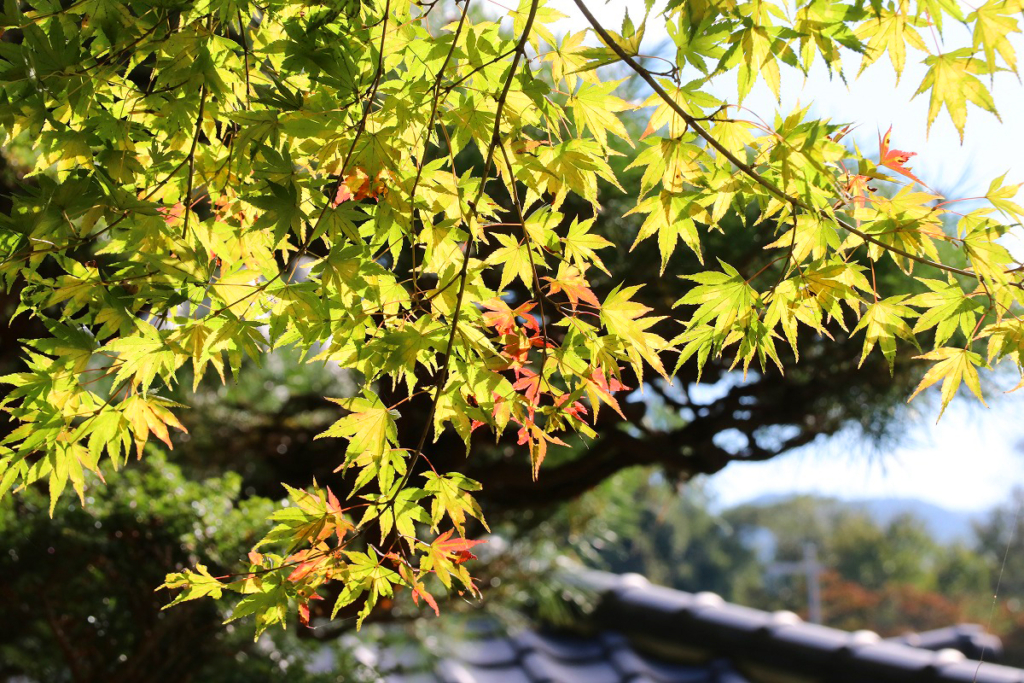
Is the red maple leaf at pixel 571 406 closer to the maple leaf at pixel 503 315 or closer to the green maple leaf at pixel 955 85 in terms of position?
the maple leaf at pixel 503 315

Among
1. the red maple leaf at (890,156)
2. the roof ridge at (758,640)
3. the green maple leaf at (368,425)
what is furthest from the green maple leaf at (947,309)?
the roof ridge at (758,640)

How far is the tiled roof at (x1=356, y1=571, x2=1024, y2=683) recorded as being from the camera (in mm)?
2871

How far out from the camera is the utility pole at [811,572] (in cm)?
1977

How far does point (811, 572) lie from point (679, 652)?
60.7 feet

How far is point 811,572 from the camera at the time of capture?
2025 centimetres

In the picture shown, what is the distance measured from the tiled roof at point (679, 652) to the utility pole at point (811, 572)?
17126 millimetres

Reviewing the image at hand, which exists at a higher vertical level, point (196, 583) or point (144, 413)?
point (144, 413)

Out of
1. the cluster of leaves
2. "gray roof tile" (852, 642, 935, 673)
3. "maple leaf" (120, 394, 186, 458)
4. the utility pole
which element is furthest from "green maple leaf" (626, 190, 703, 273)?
the utility pole

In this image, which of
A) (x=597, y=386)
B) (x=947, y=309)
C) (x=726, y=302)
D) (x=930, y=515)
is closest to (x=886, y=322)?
(x=947, y=309)

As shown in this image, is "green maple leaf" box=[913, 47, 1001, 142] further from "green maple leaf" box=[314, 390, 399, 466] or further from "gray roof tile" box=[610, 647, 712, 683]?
"gray roof tile" box=[610, 647, 712, 683]

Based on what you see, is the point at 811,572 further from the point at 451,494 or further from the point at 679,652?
the point at 451,494

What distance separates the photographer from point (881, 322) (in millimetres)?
763

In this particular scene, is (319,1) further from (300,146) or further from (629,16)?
(629,16)

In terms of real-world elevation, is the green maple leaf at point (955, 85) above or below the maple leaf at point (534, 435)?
above
